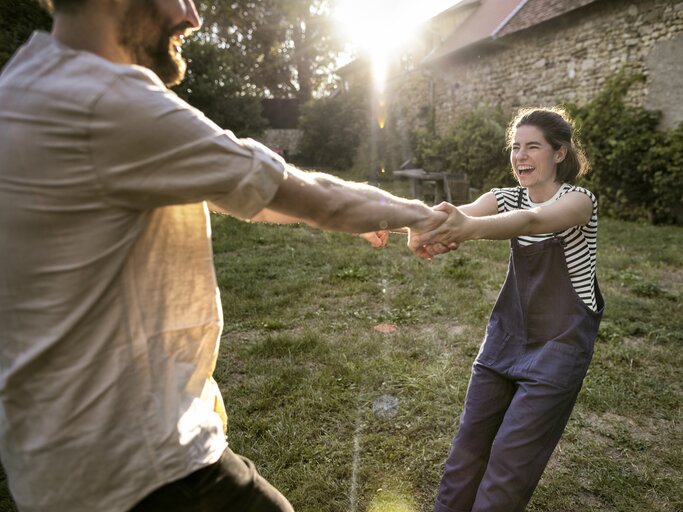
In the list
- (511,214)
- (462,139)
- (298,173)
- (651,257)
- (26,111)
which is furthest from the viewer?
(462,139)

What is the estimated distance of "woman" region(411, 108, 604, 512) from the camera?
2.25 m

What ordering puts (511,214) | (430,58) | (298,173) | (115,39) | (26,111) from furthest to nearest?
(430,58) → (511,214) → (298,173) → (115,39) → (26,111)

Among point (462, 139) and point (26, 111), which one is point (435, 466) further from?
point (462, 139)

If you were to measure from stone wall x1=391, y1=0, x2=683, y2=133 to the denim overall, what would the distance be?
36.2 feet

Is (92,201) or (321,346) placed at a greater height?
(92,201)

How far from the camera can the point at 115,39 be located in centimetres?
124

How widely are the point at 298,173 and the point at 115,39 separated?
0.55m

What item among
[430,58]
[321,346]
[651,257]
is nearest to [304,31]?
[430,58]

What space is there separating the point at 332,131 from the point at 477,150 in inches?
362

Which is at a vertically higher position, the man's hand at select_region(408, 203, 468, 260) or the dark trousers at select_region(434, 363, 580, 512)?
the man's hand at select_region(408, 203, 468, 260)

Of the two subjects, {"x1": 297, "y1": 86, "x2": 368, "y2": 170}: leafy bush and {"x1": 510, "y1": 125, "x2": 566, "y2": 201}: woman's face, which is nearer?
{"x1": 510, "y1": 125, "x2": 566, "y2": 201}: woman's face

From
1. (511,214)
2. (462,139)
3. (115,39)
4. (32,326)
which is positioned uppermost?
(462,139)

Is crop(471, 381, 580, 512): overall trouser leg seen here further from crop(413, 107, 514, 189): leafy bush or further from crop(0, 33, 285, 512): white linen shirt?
crop(413, 107, 514, 189): leafy bush

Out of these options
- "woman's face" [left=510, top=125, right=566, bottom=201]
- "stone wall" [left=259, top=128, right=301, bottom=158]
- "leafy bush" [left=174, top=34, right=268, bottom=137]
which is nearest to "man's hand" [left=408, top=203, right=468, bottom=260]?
"woman's face" [left=510, top=125, right=566, bottom=201]
